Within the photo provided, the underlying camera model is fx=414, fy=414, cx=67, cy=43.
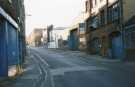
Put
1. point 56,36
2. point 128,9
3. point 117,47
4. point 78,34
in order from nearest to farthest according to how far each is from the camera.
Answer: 1. point 128,9
2. point 117,47
3. point 78,34
4. point 56,36

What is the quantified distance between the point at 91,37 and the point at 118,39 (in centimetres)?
1861

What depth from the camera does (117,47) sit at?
51.0m

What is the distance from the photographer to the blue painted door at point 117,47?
48.8m

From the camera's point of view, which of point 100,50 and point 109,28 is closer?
point 109,28

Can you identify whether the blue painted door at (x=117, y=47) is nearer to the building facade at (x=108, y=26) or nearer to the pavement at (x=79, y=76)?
the building facade at (x=108, y=26)

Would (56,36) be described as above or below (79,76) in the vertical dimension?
above

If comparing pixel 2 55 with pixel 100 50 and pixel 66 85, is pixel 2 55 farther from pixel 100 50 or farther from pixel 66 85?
pixel 100 50

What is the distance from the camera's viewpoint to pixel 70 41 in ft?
322

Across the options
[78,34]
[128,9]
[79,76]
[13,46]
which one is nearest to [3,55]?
[79,76]

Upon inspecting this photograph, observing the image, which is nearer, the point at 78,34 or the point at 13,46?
the point at 13,46

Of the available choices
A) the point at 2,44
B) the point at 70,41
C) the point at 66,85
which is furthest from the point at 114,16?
the point at 70,41

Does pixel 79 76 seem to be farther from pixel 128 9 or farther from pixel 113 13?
pixel 113 13

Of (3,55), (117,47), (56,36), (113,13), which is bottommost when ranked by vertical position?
(3,55)

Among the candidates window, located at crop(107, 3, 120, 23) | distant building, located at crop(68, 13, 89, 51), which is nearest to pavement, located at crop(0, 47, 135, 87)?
window, located at crop(107, 3, 120, 23)
